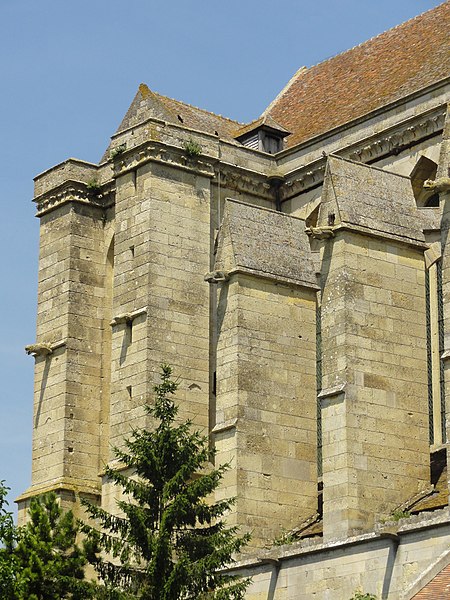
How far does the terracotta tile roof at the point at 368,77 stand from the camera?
39.0 metres

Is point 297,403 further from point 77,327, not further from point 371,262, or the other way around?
point 77,327

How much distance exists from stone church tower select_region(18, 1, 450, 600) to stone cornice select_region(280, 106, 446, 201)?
0.04m

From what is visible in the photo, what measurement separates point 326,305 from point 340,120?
902 cm

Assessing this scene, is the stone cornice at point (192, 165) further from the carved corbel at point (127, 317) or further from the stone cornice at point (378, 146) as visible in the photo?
the carved corbel at point (127, 317)

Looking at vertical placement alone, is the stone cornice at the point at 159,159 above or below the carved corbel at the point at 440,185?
above

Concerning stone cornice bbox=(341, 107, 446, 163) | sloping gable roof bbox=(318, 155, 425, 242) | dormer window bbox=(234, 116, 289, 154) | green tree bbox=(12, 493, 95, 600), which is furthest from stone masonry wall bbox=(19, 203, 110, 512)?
sloping gable roof bbox=(318, 155, 425, 242)

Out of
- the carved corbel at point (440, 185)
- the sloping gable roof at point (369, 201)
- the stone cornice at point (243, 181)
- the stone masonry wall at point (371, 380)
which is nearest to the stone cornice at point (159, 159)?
the stone cornice at point (243, 181)

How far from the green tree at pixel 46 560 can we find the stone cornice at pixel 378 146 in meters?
10.5

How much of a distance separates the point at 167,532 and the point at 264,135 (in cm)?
1513

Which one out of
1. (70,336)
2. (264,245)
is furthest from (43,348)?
(264,245)

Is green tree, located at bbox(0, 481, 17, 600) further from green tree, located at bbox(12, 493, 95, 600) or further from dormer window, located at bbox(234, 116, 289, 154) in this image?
dormer window, located at bbox(234, 116, 289, 154)

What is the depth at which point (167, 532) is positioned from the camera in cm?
2759

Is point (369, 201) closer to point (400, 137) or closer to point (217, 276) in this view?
point (217, 276)

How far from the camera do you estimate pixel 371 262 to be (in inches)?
1270
